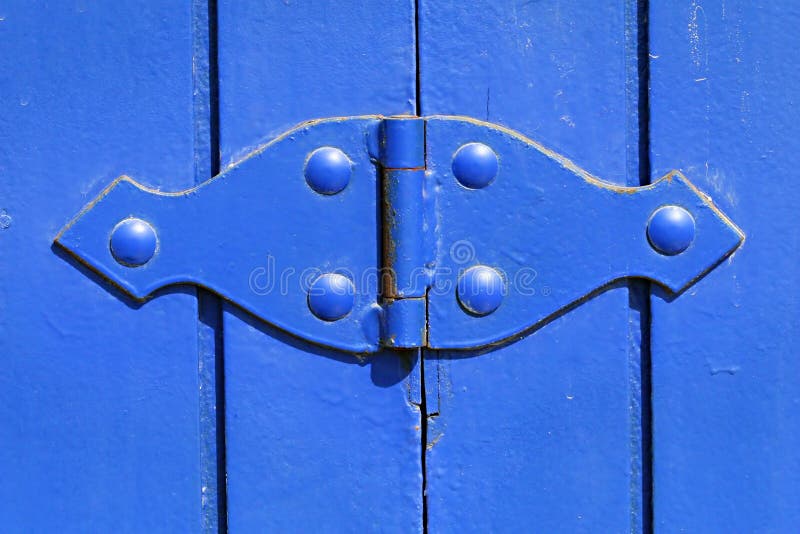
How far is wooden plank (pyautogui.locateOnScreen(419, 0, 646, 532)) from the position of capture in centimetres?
75

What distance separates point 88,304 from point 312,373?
0.21 m

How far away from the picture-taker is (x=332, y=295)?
734mm

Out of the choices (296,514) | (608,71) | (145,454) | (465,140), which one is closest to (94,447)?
(145,454)

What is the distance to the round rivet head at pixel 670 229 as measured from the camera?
76 centimetres

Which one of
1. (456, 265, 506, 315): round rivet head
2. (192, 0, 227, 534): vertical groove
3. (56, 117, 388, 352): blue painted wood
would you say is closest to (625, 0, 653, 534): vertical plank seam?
(456, 265, 506, 315): round rivet head

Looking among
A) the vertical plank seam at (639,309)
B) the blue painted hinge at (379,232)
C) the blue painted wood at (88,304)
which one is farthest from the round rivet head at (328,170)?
the vertical plank seam at (639,309)

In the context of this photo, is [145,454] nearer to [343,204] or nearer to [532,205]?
[343,204]

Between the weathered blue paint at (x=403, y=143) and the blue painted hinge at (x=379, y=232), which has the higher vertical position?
the weathered blue paint at (x=403, y=143)

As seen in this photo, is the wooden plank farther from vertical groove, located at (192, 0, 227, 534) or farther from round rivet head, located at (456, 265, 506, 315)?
vertical groove, located at (192, 0, 227, 534)

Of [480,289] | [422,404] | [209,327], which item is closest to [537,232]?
[480,289]

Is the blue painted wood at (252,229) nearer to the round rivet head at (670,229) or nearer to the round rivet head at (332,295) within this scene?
the round rivet head at (332,295)

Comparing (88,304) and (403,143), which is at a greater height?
(403,143)

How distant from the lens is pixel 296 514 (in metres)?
0.77

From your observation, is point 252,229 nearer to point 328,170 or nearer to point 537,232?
point 328,170
